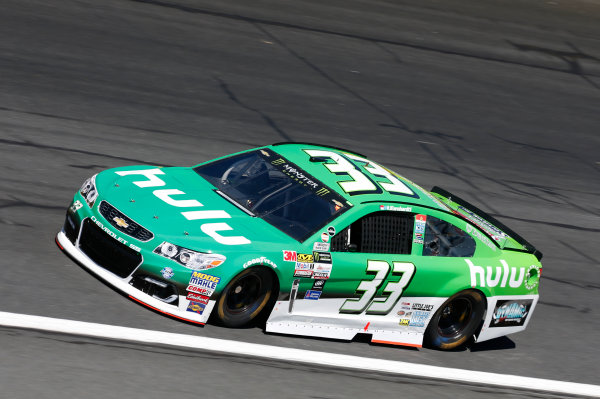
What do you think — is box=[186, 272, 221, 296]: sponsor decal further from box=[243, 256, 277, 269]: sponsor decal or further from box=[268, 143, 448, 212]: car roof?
box=[268, 143, 448, 212]: car roof

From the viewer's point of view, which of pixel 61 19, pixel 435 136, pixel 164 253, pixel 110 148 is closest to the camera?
pixel 164 253

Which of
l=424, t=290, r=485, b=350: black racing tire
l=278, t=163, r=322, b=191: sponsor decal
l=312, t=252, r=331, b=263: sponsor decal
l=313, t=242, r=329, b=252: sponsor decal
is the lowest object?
l=424, t=290, r=485, b=350: black racing tire

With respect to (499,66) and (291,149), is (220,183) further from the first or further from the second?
(499,66)

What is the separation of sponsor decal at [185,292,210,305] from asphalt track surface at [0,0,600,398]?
0.26 m

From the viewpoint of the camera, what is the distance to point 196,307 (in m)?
6.91

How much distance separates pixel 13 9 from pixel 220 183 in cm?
901

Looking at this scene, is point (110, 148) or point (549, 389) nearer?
point (549, 389)

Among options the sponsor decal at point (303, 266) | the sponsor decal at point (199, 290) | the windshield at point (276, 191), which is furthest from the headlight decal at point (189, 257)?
the windshield at point (276, 191)

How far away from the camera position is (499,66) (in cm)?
1767

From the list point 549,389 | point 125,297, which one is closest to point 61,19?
point 125,297

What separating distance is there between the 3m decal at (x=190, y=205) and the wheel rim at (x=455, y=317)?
7.44ft

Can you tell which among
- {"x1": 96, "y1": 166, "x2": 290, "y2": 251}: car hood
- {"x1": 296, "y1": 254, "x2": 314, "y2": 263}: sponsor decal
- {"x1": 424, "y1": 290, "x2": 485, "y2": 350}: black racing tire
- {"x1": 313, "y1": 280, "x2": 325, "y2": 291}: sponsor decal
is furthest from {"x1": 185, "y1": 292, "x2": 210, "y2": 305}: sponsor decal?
{"x1": 424, "y1": 290, "x2": 485, "y2": 350}: black racing tire

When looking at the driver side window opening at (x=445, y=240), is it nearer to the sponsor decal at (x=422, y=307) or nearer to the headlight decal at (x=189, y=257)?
the sponsor decal at (x=422, y=307)

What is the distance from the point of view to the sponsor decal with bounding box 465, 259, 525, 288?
26.4ft
